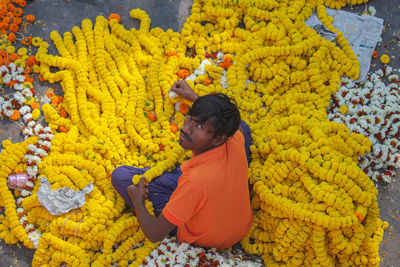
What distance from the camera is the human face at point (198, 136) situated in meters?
2.04

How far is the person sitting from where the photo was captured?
2021 mm

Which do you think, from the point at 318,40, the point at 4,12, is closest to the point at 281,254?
the point at 318,40

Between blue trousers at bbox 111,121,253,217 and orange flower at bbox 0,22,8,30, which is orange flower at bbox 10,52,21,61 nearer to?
orange flower at bbox 0,22,8,30

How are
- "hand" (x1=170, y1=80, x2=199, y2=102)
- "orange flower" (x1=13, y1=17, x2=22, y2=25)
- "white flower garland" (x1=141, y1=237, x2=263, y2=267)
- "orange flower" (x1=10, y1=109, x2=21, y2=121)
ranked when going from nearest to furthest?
"white flower garland" (x1=141, y1=237, x2=263, y2=267)
"hand" (x1=170, y1=80, x2=199, y2=102)
"orange flower" (x1=10, y1=109, x2=21, y2=121)
"orange flower" (x1=13, y1=17, x2=22, y2=25)

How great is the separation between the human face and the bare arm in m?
0.45

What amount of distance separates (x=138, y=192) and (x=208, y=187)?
2.34ft

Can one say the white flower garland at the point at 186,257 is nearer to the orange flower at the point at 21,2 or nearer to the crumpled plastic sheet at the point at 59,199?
the crumpled plastic sheet at the point at 59,199

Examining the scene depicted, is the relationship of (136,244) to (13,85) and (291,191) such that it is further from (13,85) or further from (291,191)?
(13,85)

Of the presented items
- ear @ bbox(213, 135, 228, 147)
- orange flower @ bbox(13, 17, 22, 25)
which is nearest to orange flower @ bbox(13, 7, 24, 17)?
orange flower @ bbox(13, 17, 22, 25)

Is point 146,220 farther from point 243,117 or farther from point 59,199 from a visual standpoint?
point 243,117

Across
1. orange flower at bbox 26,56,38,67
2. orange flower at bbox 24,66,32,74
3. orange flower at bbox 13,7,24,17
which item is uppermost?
orange flower at bbox 13,7,24,17

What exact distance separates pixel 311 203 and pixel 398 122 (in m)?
1.19

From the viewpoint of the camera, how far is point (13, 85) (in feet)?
10.3

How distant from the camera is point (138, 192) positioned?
2547 mm
